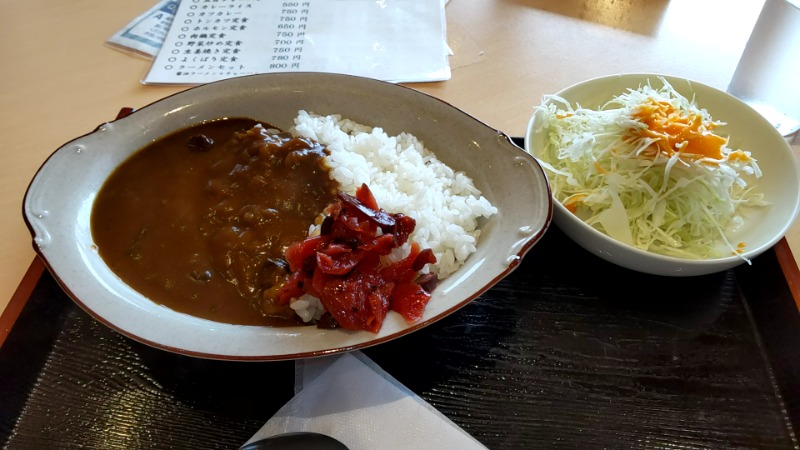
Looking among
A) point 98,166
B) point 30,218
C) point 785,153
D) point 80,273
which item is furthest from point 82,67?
point 785,153

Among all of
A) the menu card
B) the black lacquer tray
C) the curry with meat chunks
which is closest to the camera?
the black lacquer tray

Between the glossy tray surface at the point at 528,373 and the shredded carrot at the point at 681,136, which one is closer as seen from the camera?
→ the glossy tray surface at the point at 528,373

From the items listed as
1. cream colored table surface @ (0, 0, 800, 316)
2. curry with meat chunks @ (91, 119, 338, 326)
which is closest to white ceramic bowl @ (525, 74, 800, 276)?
cream colored table surface @ (0, 0, 800, 316)

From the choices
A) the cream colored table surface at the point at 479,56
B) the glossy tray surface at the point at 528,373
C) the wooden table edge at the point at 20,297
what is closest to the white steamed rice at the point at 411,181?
the glossy tray surface at the point at 528,373

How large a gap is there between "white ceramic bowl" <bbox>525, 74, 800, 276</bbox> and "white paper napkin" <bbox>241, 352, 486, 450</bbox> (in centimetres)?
74

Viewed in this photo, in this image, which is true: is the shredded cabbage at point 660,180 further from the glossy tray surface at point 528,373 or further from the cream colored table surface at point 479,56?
the cream colored table surface at point 479,56

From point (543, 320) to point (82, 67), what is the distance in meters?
2.47

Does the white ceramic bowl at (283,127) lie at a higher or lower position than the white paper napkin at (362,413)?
higher

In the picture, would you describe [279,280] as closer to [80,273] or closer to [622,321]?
[80,273]

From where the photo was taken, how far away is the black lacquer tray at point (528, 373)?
1.42 metres

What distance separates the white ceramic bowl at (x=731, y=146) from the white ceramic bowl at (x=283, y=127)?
0.22 m

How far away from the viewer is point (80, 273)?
1476mm

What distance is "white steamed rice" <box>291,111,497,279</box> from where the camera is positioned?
1650 mm

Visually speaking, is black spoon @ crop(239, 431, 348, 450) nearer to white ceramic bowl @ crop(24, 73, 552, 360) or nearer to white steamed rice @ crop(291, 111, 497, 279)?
white ceramic bowl @ crop(24, 73, 552, 360)
